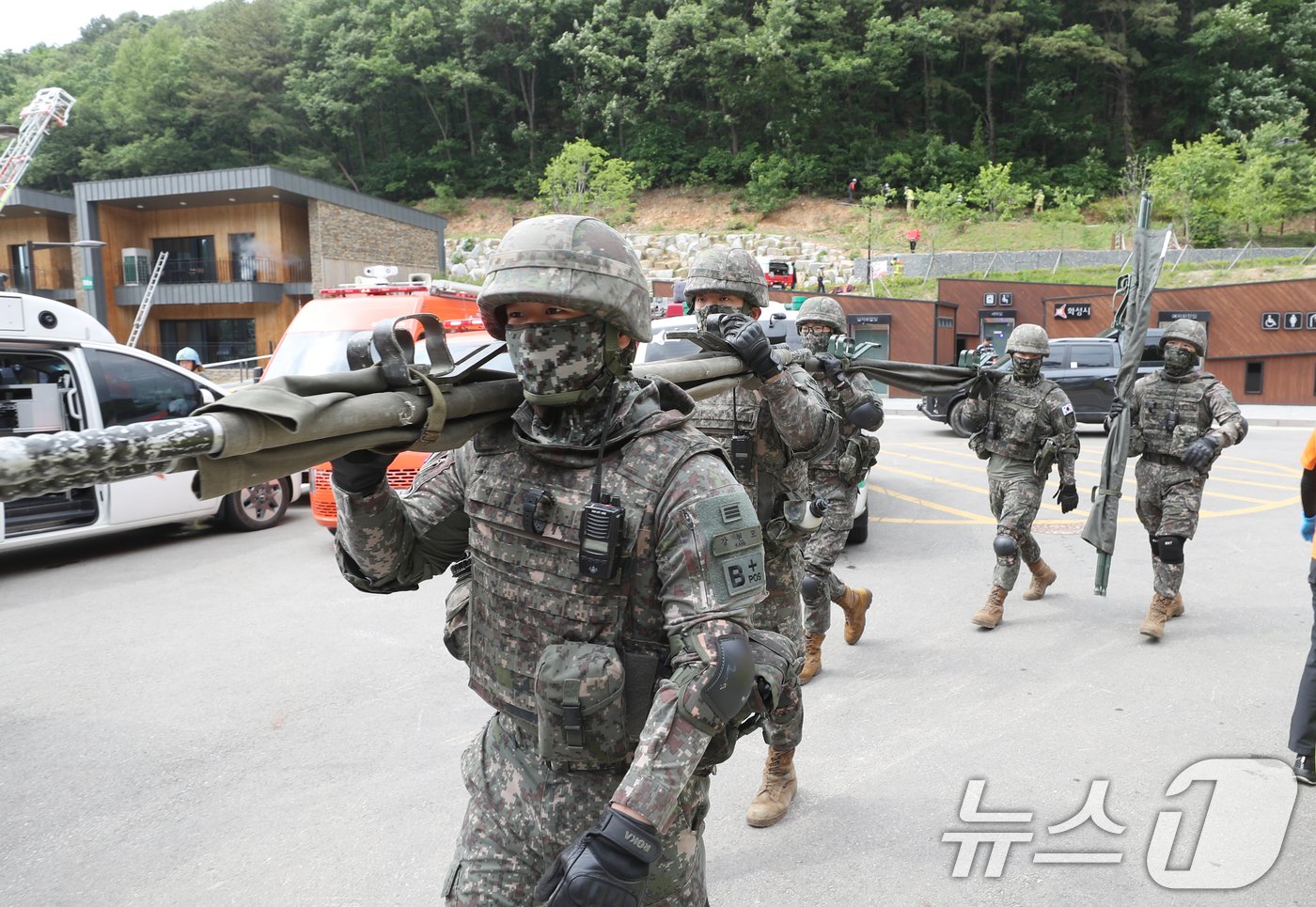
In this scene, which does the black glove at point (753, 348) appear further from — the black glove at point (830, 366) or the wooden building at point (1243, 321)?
the wooden building at point (1243, 321)

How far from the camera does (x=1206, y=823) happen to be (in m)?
3.82

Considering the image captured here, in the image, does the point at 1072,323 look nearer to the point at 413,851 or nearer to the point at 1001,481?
the point at 1001,481

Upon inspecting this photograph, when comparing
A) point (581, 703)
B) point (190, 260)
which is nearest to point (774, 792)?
point (581, 703)

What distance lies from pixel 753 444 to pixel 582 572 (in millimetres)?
2286

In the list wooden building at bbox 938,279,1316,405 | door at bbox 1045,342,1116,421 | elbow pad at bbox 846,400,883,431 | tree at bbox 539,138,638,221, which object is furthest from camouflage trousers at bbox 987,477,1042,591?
tree at bbox 539,138,638,221

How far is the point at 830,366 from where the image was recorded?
5738mm

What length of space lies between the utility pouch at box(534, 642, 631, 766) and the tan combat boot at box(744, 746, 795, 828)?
2.00m

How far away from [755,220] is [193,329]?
31080mm

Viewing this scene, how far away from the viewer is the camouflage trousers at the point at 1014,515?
21.3 ft

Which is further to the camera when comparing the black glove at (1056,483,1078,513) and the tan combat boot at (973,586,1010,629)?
the black glove at (1056,483,1078,513)

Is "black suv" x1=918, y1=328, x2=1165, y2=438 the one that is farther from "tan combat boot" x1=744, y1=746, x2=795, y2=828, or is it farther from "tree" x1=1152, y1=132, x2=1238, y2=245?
"tree" x1=1152, y1=132, x2=1238, y2=245

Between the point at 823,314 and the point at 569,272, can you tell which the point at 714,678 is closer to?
the point at 569,272

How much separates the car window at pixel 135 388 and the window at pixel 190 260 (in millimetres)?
28332

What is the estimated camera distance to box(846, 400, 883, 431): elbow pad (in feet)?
18.5
